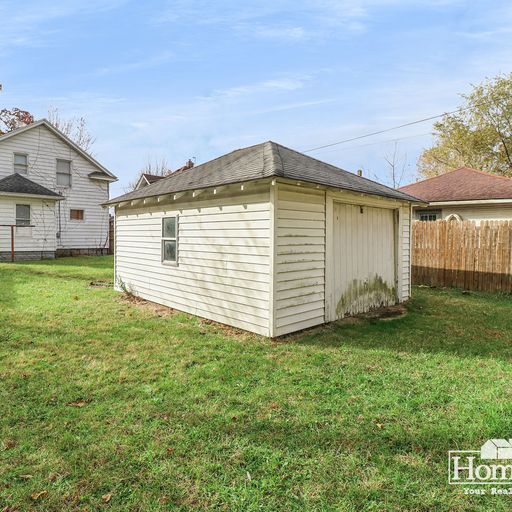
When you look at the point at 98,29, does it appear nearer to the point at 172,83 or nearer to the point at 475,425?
the point at 172,83

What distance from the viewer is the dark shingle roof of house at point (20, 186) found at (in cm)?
1645

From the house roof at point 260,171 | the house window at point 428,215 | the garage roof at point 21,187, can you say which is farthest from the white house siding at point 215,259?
the garage roof at point 21,187

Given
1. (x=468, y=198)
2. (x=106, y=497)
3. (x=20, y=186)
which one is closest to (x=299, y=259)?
(x=106, y=497)

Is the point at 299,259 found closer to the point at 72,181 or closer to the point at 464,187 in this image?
the point at 464,187

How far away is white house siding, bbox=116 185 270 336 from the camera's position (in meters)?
5.76

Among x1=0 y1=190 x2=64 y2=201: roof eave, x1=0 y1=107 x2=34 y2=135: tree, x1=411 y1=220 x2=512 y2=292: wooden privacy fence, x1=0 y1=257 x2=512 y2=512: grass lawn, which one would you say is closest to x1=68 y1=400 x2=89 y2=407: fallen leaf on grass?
x1=0 y1=257 x2=512 y2=512: grass lawn

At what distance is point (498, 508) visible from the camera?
2.16m

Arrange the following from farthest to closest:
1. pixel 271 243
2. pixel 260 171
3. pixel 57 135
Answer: pixel 57 135
pixel 260 171
pixel 271 243

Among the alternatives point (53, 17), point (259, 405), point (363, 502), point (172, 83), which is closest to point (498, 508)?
point (363, 502)

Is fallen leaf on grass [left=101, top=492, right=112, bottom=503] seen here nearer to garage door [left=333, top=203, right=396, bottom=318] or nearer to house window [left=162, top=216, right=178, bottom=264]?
garage door [left=333, top=203, right=396, bottom=318]

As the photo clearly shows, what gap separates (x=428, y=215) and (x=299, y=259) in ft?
35.5

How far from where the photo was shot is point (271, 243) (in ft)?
18.1

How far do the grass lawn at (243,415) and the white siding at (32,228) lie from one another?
44.0ft

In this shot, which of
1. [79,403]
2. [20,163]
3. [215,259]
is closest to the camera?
[79,403]
